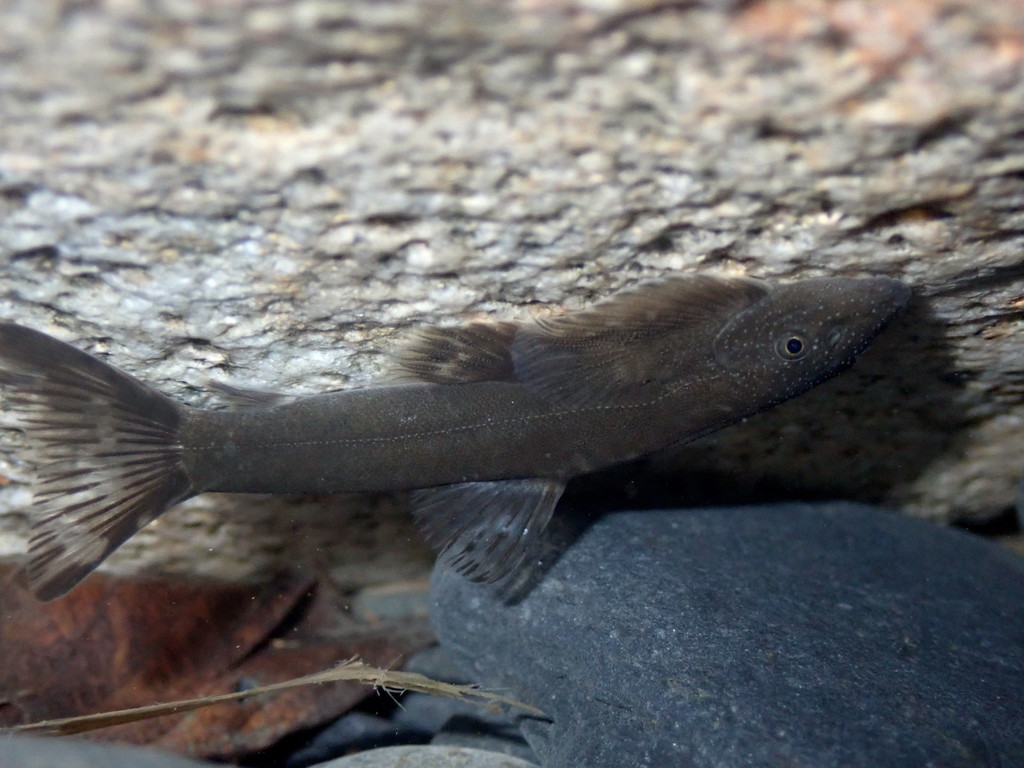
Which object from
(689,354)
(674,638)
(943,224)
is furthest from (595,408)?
(943,224)

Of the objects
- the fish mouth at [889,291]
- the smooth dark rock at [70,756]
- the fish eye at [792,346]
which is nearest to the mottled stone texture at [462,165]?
the fish mouth at [889,291]

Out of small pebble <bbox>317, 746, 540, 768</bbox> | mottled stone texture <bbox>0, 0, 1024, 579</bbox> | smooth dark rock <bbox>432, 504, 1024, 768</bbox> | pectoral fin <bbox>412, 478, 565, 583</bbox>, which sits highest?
mottled stone texture <bbox>0, 0, 1024, 579</bbox>

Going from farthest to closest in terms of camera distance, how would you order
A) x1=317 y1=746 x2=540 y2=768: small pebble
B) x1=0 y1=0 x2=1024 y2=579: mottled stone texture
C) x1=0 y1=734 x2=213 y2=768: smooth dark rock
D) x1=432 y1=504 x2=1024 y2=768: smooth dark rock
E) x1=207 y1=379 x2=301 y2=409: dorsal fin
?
x1=317 y1=746 x2=540 y2=768: small pebble
x1=207 y1=379 x2=301 y2=409: dorsal fin
x1=432 y1=504 x2=1024 y2=768: smooth dark rock
x1=0 y1=734 x2=213 y2=768: smooth dark rock
x1=0 y1=0 x2=1024 y2=579: mottled stone texture

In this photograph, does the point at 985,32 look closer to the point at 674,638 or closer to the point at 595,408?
the point at 595,408

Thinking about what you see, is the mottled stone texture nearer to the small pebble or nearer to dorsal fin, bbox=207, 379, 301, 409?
dorsal fin, bbox=207, 379, 301, 409

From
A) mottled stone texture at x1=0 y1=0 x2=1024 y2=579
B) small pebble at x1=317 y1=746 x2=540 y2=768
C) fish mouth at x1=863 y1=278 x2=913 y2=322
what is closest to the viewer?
mottled stone texture at x1=0 y1=0 x2=1024 y2=579

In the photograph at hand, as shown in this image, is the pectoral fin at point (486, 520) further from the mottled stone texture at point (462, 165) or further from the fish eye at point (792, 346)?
the fish eye at point (792, 346)

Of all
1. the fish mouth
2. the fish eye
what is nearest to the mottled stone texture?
the fish mouth
